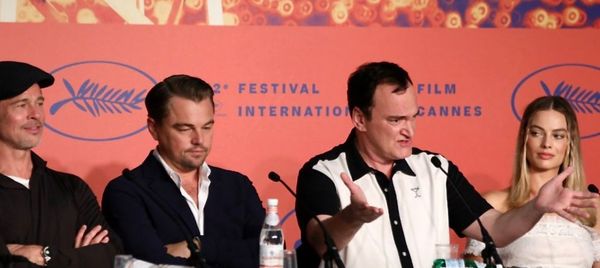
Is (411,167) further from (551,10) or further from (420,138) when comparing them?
(551,10)

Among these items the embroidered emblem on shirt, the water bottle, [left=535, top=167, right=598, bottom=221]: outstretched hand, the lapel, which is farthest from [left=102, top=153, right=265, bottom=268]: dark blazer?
[left=535, top=167, right=598, bottom=221]: outstretched hand

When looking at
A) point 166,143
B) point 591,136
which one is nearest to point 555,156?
point 591,136

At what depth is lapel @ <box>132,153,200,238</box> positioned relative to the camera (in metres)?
4.32

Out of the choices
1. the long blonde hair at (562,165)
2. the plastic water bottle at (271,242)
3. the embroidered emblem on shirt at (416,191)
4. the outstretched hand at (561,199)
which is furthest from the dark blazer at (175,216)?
the long blonde hair at (562,165)

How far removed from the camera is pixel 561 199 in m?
3.91

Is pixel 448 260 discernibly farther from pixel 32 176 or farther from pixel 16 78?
pixel 16 78

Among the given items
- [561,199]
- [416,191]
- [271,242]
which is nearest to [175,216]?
[271,242]

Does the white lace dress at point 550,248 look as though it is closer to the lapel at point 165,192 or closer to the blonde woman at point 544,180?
the blonde woman at point 544,180

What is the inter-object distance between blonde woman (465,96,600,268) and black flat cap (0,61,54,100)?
214cm

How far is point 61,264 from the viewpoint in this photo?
3.97 m

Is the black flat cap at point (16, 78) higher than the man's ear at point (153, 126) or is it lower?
higher

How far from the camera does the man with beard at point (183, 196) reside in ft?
13.8

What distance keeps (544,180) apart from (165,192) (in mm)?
1883

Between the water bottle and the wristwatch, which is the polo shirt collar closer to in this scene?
the water bottle
